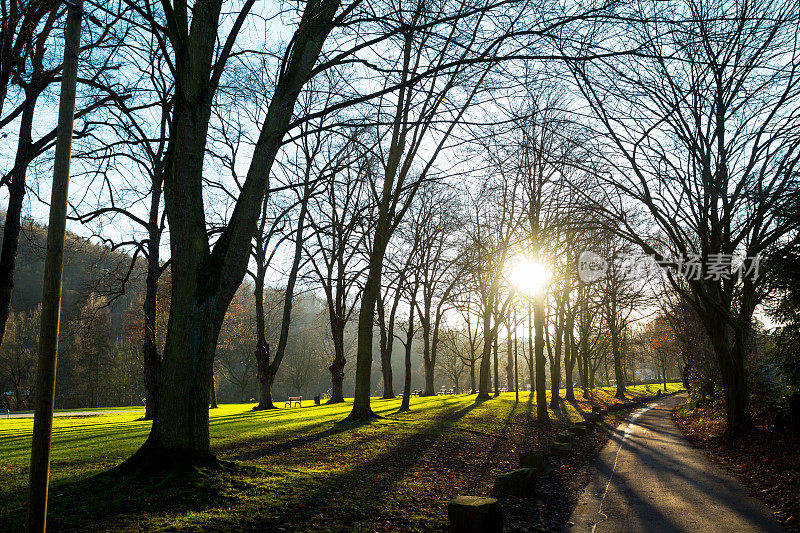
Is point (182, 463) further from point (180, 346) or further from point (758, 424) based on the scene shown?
point (758, 424)

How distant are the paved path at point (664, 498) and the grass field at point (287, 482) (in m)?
1.85

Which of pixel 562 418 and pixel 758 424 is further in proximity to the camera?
pixel 562 418

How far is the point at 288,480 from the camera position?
659 cm

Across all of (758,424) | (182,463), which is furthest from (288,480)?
(758,424)

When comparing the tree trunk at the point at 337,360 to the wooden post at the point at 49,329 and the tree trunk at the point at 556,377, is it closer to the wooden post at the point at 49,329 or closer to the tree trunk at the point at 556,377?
the tree trunk at the point at 556,377

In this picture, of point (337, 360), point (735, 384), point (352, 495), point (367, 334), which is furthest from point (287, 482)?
point (337, 360)

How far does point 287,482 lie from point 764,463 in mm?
9108

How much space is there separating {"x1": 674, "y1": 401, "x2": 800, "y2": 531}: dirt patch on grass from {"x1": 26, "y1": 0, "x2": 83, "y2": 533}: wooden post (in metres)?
7.74

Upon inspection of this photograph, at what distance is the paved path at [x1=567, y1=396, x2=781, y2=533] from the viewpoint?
6051mm

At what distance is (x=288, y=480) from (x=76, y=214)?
34.7 feet

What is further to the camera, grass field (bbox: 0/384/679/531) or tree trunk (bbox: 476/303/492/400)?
tree trunk (bbox: 476/303/492/400)

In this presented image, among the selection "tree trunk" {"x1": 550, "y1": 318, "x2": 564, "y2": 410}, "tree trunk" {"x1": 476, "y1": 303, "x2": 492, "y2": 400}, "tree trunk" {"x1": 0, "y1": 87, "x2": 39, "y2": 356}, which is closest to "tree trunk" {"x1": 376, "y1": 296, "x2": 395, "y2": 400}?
"tree trunk" {"x1": 476, "y1": 303, "x2": 492, "y2": 400}

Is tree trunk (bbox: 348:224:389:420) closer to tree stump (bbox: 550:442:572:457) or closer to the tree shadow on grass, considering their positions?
tree stump (bbox: 550:442:572:457)

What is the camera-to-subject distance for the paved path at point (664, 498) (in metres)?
6.05
